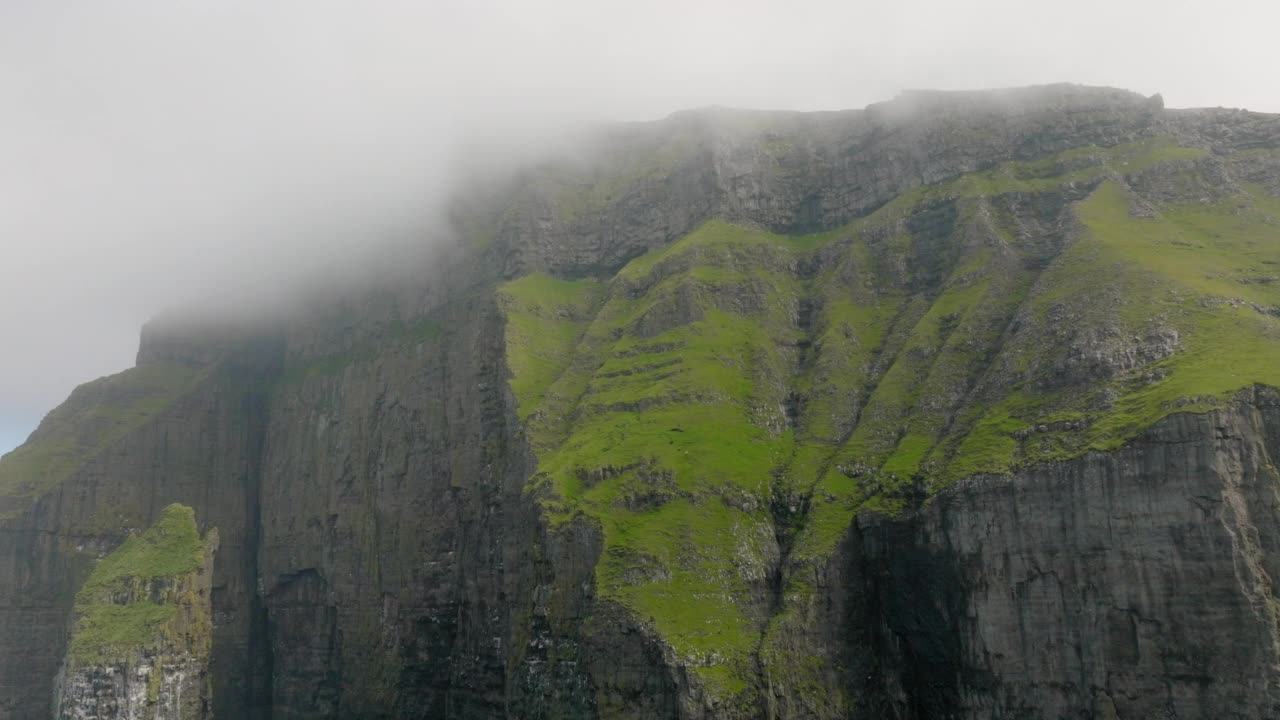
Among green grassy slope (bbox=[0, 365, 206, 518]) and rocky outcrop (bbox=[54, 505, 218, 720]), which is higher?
green grassy slope (bbox=[0, 365, 206, 518])

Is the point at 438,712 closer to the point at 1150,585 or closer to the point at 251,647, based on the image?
the point at 251,647

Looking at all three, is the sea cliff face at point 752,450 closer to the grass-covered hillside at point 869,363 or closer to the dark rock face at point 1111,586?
the dark rock face at point 1111,586

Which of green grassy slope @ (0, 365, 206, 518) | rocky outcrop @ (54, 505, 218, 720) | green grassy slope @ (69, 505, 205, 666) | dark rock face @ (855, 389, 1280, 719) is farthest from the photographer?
green grassy slope @ (0, 365, 206, 518)

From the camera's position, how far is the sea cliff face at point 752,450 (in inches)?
2687

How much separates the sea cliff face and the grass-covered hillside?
40 centimetres

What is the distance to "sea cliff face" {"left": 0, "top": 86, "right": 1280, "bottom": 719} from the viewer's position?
2687 inches

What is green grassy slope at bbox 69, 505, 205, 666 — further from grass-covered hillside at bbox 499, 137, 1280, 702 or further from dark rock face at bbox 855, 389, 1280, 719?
dark rock face at bbox 855, 389, 1280, 719

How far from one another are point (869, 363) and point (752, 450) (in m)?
17.4

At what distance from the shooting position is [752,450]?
94812 mm

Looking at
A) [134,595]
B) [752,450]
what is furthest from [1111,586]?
[134,595]

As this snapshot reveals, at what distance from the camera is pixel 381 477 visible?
132750 millimetres

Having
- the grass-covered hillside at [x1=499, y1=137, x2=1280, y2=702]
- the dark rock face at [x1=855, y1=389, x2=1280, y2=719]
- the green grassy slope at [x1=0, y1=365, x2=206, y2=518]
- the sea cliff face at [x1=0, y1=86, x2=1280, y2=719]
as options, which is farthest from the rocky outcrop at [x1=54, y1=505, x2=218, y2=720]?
the dark rock face at [x1=855, y1=389, x2=1280, y2=719]

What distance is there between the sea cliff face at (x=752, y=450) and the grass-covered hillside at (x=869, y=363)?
0.40 metres

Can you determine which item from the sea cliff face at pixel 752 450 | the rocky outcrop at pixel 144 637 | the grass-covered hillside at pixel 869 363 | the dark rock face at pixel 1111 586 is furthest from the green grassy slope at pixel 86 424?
the dark rock face at pixel 1111 586
